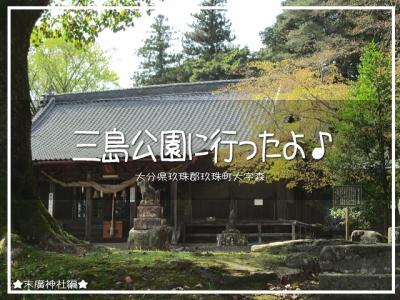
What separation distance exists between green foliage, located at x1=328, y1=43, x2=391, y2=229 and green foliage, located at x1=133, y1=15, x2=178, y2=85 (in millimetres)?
25015

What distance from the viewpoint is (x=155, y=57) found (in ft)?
122

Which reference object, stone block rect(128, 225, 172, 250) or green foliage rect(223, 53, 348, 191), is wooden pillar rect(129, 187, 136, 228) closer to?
green foliage rect(223, 53, 348, 191)

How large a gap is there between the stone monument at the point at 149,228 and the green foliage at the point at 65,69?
1853cm

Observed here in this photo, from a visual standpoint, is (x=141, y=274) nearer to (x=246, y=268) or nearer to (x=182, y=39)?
(x=246, y=268)

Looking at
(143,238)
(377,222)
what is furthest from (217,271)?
(377,222)

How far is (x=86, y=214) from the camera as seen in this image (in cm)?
1741

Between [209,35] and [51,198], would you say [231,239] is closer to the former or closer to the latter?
[51,198]

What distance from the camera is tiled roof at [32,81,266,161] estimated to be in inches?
782

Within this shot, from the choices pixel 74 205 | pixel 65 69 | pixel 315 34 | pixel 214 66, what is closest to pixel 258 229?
pixel 74 205

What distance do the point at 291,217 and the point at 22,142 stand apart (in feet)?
35.3

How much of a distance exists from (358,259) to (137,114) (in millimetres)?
17222

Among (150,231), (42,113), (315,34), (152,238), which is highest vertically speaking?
(315,34)

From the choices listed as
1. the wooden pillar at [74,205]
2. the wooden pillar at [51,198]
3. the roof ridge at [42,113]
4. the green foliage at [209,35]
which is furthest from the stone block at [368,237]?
the green foliage at [209,35]

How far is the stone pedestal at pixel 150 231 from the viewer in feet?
36.0
